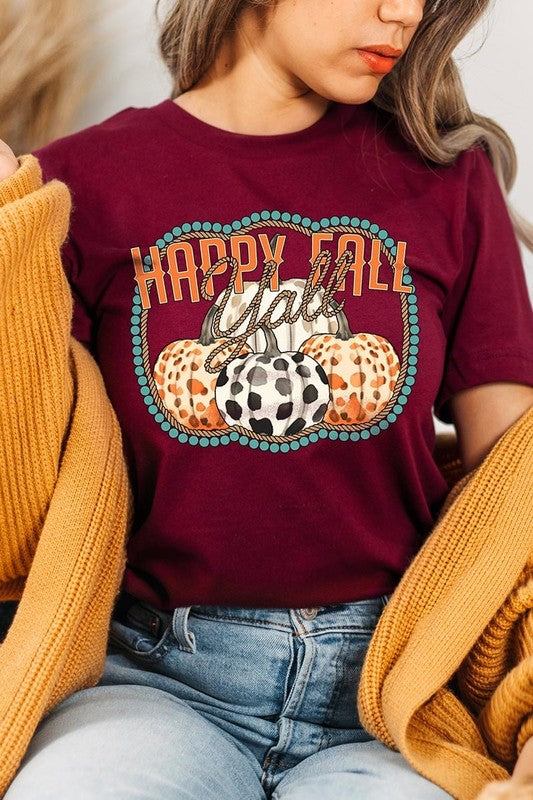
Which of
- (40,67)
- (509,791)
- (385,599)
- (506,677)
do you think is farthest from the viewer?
(40,67)

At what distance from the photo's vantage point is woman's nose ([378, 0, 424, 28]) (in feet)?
2.97

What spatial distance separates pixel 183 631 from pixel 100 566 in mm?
102

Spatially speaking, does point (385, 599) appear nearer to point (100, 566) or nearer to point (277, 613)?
point (277, 613)

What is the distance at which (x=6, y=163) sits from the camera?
0.88 meters

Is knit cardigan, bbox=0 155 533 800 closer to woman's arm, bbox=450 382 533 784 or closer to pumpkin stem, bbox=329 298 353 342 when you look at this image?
woman's arm, bbox=450 382 533 784

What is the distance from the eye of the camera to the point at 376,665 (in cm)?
89

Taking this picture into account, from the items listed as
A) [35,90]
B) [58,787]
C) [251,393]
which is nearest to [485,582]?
[251,393]

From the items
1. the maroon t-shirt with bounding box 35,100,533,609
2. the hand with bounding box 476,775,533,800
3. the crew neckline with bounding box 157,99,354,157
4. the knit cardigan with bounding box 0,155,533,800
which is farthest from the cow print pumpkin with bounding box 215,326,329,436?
the hand with bounding box 476,775,533,800

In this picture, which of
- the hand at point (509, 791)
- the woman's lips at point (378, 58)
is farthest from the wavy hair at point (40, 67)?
the hand at point (509, 791)

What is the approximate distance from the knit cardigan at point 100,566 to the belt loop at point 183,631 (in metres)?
0.06

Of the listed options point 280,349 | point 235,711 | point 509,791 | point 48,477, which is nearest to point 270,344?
point 280,349

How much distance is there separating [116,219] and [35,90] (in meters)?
0.29

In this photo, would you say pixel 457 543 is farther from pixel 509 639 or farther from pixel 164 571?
pixel 164 571

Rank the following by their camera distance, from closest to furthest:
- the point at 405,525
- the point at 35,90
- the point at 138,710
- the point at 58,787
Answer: the point at 58,787 → the point at 138,710 → the point at 405,525 → the point at 35,90
